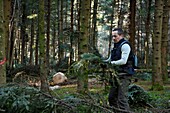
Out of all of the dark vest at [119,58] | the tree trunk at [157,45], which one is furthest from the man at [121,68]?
the tree trunk at [157,45]

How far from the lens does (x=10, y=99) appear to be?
440 centimetres

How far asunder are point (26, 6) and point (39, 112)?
16.9 metres

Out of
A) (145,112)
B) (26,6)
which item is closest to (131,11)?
(26,6)

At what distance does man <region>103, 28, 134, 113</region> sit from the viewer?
5.66 meters

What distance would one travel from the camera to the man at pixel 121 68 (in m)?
5.66

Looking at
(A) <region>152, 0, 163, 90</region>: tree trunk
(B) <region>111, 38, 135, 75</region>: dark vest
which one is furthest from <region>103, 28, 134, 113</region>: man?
(A) <region>152, 0, 163, 90</region>: tree trunk

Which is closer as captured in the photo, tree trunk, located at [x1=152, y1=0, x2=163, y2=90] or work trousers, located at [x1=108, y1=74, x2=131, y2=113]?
work trousers, located at [x1=108, y1=74, x2=131, y2=113]

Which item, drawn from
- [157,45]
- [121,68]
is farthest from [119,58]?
A: [157,45]

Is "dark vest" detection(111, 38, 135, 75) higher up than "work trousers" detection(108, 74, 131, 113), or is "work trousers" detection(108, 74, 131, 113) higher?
"dark vest" detection(111, 38, 135, 75)

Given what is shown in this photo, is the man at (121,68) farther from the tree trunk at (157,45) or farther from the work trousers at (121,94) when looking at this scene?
the tree trunk at (157,45)

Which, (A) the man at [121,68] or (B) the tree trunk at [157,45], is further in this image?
(B) the tree trunk at [157,45]

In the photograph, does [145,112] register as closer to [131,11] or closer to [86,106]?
[86,106]

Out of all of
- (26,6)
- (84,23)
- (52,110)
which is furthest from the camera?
(26,6)

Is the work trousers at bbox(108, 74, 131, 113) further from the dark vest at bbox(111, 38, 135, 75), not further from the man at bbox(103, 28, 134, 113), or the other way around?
the dark vest at bbox(111, 38, 135, 75)
